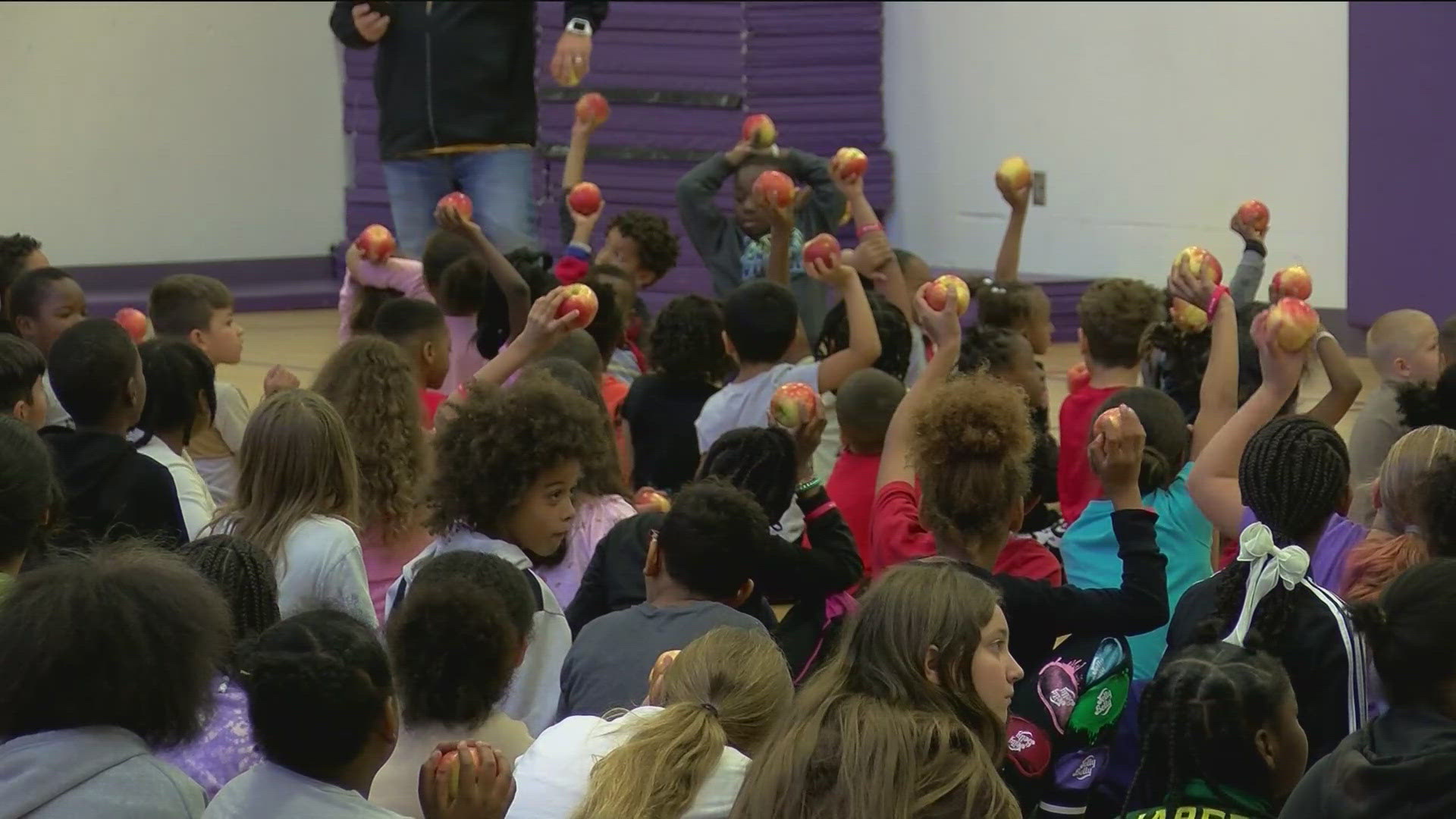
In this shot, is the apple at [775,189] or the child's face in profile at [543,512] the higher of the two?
the apple at [775,189]

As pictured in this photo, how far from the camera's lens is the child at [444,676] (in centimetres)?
270

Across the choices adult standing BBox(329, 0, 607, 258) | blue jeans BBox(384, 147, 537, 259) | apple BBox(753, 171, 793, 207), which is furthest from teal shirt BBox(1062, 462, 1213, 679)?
adult standing BBox(329, 0, 607, 258)

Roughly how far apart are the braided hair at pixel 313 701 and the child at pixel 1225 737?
3.45 feet

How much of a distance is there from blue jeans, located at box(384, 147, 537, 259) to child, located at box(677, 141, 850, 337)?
0.65 metres

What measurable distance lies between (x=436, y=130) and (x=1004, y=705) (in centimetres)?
492

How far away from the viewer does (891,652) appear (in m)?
2.50

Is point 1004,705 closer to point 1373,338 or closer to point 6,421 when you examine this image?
point 6,421

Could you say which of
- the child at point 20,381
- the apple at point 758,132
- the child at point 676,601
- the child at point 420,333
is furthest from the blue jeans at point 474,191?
the child at point 676,601

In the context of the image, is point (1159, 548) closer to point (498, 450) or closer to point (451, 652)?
point (498, 450)

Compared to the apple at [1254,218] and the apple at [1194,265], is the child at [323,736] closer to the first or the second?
the apple at [1194,265]

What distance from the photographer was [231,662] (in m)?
2.76

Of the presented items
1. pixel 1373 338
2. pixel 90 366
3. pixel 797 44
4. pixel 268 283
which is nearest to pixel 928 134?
pixel 797 44

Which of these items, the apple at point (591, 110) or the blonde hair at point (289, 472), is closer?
the blonde hair at point (289, 472)

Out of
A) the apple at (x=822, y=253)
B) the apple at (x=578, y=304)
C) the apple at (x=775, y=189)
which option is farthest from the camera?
the apple at (x=775, y=189)
